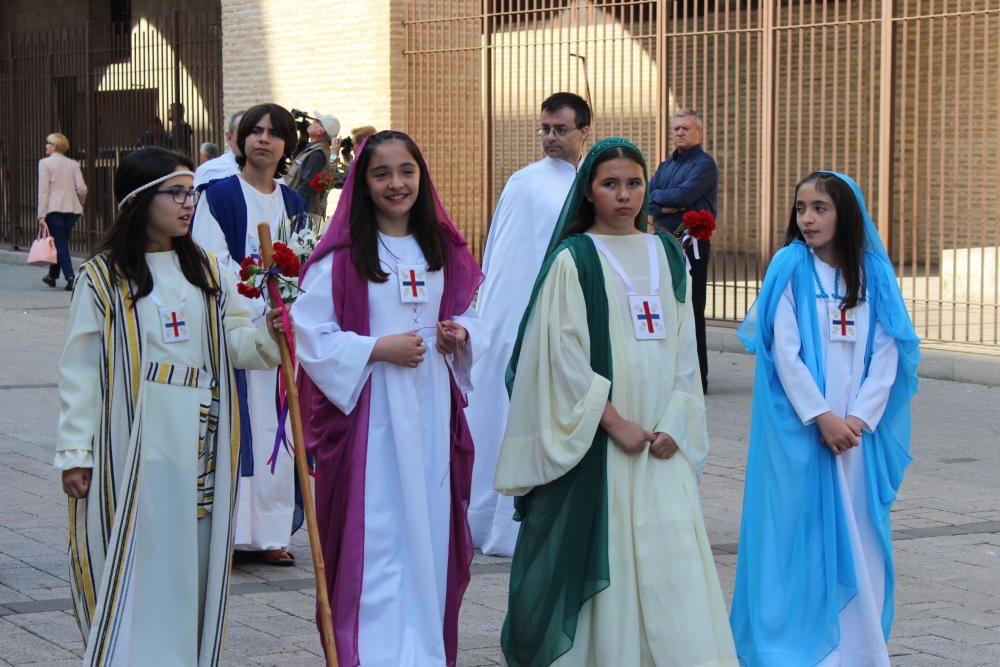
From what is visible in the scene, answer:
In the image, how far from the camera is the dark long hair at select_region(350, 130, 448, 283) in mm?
4953

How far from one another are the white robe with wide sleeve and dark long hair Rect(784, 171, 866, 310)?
0.72 m

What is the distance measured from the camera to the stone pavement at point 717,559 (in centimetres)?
562

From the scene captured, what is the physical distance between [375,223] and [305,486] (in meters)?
0.91

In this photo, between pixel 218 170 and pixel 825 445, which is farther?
pixel 218 170

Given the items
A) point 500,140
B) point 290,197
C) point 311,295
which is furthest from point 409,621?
point 500,140

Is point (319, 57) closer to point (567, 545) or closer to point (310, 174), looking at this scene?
point (310, 174)

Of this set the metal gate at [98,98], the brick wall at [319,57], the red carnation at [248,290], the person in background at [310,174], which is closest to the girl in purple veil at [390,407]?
the red carnation at [248,290]

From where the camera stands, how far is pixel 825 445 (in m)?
5.29

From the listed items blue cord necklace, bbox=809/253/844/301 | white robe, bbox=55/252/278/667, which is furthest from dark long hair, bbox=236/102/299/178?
blue cord necklace, bbox=809/253/844/301

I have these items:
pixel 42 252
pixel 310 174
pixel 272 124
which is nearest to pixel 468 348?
pixel 272 124

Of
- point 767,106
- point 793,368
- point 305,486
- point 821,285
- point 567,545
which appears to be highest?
point 767,106

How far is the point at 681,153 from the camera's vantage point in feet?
38.3

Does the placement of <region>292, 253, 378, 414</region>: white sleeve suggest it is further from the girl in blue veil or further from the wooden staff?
the girl in blue veil

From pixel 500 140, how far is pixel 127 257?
12701 millimetres
